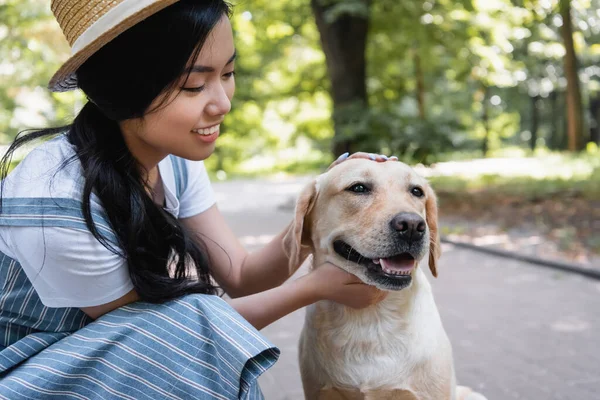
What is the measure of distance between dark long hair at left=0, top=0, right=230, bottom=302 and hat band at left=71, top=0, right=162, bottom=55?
0.26 feet

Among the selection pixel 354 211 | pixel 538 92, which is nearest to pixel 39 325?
pixel 354 211

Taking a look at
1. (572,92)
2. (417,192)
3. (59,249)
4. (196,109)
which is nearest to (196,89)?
(196,109)

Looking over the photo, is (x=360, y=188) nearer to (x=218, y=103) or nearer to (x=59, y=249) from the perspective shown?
(x=218, y=103)

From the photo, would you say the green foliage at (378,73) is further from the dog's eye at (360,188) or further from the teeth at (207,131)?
the dog's eye at (360,188)

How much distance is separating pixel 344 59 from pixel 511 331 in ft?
26.9

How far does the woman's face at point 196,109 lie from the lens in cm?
200

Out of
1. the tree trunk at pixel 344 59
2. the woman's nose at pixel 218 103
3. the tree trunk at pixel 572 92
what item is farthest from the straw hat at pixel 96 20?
the tree trunk at pixel 572 92

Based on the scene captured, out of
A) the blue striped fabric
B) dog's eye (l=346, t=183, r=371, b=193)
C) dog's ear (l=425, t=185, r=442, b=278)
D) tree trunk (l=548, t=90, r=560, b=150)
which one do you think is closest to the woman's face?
the blue striped fabric

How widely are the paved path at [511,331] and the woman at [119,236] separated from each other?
1.64 meters

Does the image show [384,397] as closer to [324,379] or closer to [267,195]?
[324,379]

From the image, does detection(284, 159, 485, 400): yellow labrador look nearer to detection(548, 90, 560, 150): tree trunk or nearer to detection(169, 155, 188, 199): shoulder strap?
detection(169, 155, 188, 199): shoulder strap

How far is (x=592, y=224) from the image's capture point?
8.01 metres

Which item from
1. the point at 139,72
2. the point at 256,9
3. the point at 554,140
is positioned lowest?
the point at 554,140

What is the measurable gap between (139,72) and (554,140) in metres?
36.3
